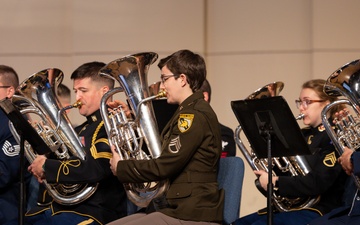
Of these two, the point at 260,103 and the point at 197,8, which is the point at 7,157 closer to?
the point at 260,103

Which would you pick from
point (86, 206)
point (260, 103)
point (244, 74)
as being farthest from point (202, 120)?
point (244, 74)

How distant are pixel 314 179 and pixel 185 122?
3.01 ft

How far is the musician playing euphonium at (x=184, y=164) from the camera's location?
14.3 feet

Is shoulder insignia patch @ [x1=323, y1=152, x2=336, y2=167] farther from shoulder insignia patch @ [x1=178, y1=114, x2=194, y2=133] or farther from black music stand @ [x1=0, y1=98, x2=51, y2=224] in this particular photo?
black music stand @ [x1=0, y1=98, x2=51, y2=224]

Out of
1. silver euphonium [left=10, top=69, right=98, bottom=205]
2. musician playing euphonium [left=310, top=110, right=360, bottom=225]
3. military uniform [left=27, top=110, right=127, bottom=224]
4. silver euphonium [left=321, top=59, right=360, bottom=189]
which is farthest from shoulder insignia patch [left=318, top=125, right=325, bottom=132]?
silver euphonium [left=10, top=69, right=98, bottom=205]

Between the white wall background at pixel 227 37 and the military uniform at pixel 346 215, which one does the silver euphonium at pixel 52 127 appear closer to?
the military uniform at pixel 346 215

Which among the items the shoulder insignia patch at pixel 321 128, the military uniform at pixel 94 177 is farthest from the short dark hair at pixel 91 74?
the shoulder insignia patch at pixel 321 128

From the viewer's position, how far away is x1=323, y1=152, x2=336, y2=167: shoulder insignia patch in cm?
485

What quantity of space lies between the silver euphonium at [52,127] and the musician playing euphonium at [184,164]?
1.64 ft

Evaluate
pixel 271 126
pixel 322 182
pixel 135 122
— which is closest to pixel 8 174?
pixel 135 122

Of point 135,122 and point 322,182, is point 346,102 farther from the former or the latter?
point 135,122

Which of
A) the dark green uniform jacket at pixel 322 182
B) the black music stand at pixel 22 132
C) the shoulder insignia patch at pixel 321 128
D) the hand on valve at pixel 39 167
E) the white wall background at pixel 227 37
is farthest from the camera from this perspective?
the white wall background at pixel 227 37

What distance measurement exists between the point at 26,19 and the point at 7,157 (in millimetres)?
2565

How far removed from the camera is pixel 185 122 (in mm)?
4430
